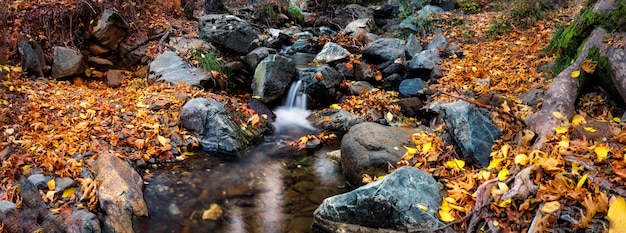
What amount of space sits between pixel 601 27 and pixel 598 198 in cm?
333

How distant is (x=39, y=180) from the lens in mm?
4090

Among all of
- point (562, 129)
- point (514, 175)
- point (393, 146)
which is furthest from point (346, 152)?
point (562, 129)

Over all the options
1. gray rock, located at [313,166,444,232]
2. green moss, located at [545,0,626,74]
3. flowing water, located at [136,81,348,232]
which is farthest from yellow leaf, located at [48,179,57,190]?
green moss, located at [545,0,626,74]

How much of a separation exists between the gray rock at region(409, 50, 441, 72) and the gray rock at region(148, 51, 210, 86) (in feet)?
16.0

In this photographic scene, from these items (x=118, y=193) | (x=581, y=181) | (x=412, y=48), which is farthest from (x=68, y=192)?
(x=412, y=48)

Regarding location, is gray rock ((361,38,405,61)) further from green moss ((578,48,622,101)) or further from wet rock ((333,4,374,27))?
green moss ((578,48,622,101))

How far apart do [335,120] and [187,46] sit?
168 inches

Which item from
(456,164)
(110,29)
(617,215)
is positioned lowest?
(456,164)

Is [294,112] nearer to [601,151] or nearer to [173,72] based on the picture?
[173,72]

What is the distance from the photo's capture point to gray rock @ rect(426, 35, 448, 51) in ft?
31.3

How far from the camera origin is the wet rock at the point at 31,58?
7098mm

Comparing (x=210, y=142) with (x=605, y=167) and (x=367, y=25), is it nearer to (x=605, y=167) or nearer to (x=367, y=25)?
(x=605, y=167)

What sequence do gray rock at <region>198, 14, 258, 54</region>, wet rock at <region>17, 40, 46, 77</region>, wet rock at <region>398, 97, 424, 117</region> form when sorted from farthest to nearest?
gray rock at <region>198, 14, 258, 54</region>
wet rock at <region>398, 97, 424, 117</region>
wet rock at <region>17, 40, 46, 77</region>

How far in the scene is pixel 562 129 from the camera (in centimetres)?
385
